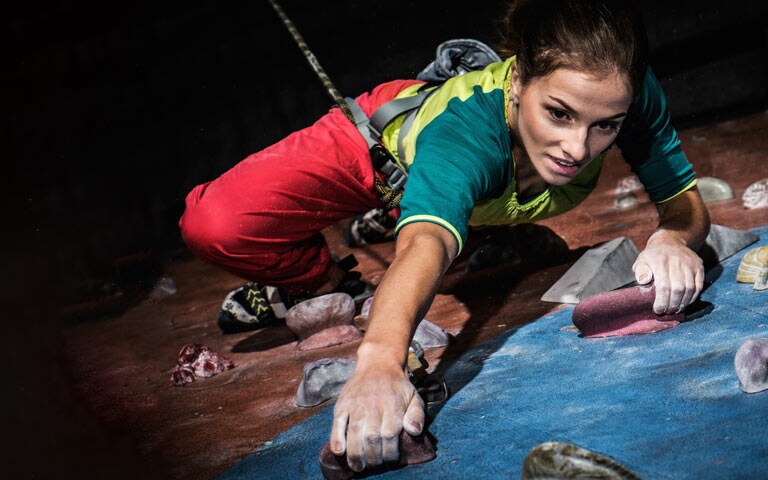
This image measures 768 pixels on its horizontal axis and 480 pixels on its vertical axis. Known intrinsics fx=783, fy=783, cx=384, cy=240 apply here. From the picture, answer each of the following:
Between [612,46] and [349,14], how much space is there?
13.5ft

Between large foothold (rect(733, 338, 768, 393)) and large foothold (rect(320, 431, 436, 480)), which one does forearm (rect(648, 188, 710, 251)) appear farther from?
large foothold (rect(320, 431, 436, 480))

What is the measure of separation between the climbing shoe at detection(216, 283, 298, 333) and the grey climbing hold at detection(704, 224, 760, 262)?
1396 millimetres

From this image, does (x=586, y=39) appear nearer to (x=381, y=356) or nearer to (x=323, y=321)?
(x=381, y=356)

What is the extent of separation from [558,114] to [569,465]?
86 centimetres

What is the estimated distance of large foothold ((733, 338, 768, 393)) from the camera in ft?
4.46

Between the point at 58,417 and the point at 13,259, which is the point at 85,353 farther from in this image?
the point at 13,259

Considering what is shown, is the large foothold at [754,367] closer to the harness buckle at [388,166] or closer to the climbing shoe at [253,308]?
the harness buckle at [388,166]

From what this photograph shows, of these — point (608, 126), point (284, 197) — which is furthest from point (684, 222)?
point (284, 197)

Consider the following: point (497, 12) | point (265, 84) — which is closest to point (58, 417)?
point (265, 84)

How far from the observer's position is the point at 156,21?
216 inches

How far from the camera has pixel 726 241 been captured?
7.43 feet

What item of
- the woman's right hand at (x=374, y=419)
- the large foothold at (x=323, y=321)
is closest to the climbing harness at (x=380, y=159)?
the large foothold at (x=323, y=321)

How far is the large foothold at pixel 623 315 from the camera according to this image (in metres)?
1.77

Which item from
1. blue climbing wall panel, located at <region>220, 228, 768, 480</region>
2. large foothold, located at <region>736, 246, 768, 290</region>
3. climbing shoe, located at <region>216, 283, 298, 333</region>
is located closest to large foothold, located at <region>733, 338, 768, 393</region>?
blue climbing wall panel, located at <region>220, 228, 768, 480</region>
